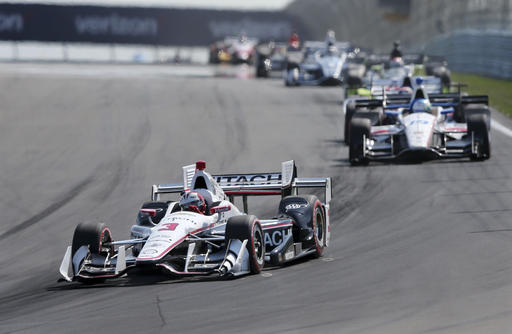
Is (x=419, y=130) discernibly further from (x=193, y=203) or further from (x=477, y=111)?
(x=193, y=203)

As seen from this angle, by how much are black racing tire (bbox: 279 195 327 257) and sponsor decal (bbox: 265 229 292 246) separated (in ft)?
0.77

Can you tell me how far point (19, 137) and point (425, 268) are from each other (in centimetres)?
1826

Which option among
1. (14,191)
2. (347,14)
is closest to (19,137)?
(14,191)

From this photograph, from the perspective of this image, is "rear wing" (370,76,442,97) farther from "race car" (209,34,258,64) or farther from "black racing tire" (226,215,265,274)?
"race car" (209,34,258,64)

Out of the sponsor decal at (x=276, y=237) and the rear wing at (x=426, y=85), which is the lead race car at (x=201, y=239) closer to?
the sponsor decal at (x=276, y=237)

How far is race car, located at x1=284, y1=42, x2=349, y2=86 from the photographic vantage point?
3822 cm

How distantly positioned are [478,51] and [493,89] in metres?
7.85

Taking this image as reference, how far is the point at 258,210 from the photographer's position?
16.8 metres

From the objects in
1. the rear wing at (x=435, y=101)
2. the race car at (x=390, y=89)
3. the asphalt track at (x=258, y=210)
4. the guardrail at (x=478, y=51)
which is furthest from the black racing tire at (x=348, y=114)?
the guardrail at (x=478, y=51)

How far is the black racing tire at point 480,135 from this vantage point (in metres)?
19.9

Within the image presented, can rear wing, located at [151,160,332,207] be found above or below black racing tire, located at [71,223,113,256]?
above

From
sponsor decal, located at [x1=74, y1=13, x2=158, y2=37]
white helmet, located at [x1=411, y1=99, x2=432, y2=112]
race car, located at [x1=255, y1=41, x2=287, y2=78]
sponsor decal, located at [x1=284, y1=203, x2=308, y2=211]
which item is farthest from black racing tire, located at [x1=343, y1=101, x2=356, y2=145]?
sponsor decal, located at [x1=74, y1=13, x2=158, y2=37]

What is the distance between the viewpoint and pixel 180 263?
38.7ft

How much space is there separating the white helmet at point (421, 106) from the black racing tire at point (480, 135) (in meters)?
1.19
